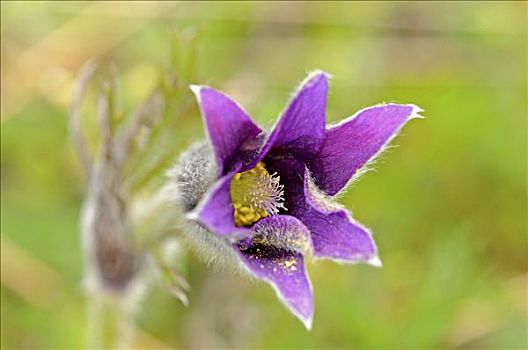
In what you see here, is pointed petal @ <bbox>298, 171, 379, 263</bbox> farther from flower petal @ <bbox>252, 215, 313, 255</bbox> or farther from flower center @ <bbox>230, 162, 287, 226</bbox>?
flower center @ <bbox>230, 162, 287, 226</bbox>

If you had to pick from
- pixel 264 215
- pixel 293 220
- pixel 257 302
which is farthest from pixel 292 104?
pixel 257 302

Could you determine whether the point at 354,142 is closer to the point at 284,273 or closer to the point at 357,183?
the point at 284,273

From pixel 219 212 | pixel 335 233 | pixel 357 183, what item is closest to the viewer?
pixel 219 212

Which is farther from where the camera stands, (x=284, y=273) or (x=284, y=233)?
(x=284, y=233)

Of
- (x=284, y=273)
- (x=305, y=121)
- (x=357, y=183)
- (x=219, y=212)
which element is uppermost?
(x=305, y=121)

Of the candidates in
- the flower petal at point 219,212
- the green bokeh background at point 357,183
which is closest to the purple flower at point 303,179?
the flower petal at point 219,212

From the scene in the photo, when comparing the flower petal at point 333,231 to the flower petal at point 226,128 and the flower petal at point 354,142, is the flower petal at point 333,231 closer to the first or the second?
the flower petal at point 354,142

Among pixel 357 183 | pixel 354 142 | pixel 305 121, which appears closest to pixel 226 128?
pixel 305 121
